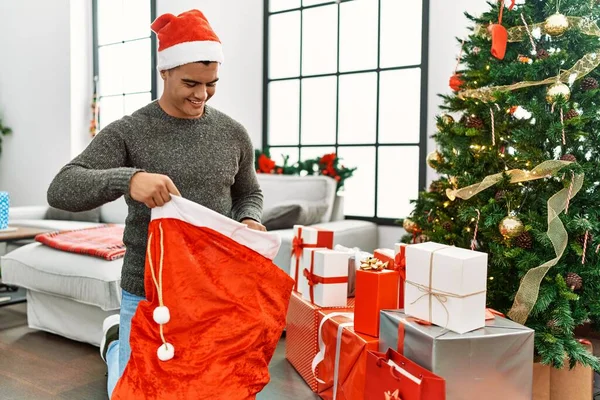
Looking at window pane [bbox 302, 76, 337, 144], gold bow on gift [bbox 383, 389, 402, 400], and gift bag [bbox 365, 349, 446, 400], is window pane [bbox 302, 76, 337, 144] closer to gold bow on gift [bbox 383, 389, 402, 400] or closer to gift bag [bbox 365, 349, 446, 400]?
gift bag [bbox 365, 349, 446, 400]

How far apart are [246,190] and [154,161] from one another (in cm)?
36

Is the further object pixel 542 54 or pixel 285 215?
pixel 285 215

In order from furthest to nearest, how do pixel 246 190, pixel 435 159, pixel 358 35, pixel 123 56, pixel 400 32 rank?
pixel 123 56 < pixel 358 35 < pixel 400 32 < pixel 435 159 < pixel 246 190

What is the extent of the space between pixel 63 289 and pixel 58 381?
50 cm

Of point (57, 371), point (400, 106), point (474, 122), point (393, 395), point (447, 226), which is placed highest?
point (400, 106)

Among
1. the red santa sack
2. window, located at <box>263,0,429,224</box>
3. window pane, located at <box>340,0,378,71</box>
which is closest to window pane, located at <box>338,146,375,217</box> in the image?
window, located at <box>263,0,429,224</box>

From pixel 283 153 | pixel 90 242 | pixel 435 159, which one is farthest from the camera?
pixel 283 153

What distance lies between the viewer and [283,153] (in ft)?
14.4

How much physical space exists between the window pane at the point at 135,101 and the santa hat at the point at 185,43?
383 centimetres

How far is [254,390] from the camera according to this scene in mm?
1387

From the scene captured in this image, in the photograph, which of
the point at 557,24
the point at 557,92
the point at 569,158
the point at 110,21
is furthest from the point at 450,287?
the point at 110,21

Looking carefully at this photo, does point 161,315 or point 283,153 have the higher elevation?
point 283,153

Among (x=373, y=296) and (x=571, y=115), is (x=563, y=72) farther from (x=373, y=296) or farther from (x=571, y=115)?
(x=373, y=296)

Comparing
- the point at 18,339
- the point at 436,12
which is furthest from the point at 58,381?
the point at 436,12
